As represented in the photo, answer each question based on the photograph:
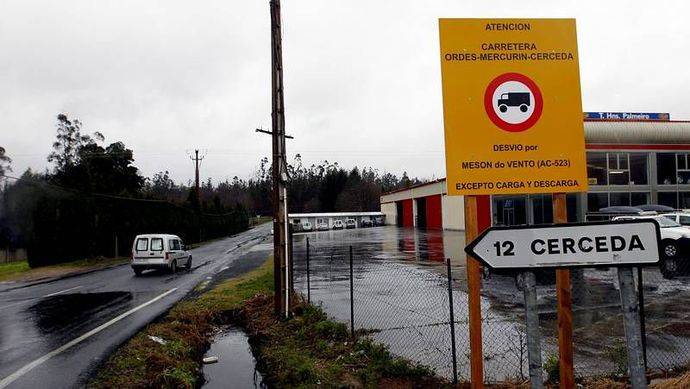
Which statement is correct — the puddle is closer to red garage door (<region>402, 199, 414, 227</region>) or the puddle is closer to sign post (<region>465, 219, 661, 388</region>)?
sign post (<region>465, 219, 661, 388</region>)

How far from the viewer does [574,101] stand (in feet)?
13.9

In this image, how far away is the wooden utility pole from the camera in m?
10.4

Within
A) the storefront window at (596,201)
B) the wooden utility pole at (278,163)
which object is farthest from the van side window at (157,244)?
the storefront window at (596,201)

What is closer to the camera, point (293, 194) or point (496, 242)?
point (496, 242)

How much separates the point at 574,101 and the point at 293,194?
392ft

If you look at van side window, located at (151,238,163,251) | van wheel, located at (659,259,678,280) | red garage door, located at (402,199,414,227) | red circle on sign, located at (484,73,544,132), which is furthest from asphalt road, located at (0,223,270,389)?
red garage door, located at (402,199,414,227)

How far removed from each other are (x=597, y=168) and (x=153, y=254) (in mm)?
31062

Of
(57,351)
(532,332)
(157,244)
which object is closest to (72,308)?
(57,351)

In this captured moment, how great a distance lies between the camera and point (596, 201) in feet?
120

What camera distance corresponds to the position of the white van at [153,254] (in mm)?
21891

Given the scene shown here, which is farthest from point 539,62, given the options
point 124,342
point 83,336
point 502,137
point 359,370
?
point 83,336

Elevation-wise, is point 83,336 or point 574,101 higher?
point 574,101

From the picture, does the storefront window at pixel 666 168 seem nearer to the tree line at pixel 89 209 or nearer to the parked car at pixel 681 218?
the parked car at pixel 681 218

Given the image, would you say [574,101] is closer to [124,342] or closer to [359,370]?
[359,370]
